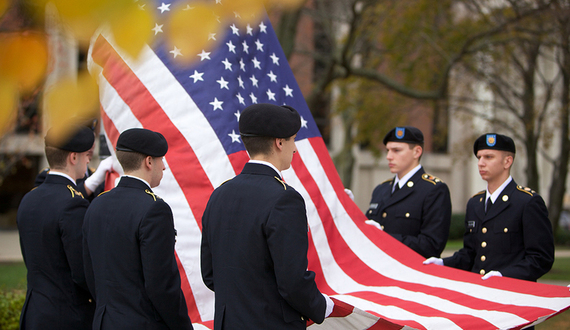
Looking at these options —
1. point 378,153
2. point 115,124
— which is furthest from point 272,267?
point 378,153

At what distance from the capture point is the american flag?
314cm

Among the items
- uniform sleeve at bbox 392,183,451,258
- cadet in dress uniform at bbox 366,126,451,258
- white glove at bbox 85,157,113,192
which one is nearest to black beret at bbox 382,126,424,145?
cadet in dress uniform at bbox 366,126,451,258

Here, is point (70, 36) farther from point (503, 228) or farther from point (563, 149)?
point (563, 149)

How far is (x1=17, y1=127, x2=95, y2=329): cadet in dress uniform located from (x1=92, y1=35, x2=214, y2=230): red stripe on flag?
1.81ft

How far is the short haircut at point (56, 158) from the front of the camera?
3224 millimetres

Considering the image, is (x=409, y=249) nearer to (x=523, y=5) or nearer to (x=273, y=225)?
(x=273, y=225)

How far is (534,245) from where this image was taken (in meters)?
3.38

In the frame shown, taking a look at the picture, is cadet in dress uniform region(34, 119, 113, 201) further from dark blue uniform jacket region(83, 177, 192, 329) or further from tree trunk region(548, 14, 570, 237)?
tree trunk region(548, 14, 570, 237)

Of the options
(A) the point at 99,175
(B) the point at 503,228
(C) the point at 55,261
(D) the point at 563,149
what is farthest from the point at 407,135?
(D) the point at 563,149

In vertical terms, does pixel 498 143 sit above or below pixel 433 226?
above

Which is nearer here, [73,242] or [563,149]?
[73,242]

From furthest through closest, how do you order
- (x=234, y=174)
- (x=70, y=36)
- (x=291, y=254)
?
(x=234, y=174)
(x=291, y=254)
(x=70, y=36)

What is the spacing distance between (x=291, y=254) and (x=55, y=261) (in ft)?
5.30

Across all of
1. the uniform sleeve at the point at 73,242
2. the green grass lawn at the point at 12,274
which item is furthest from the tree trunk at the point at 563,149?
the green grass lawn at the point at 12,274
